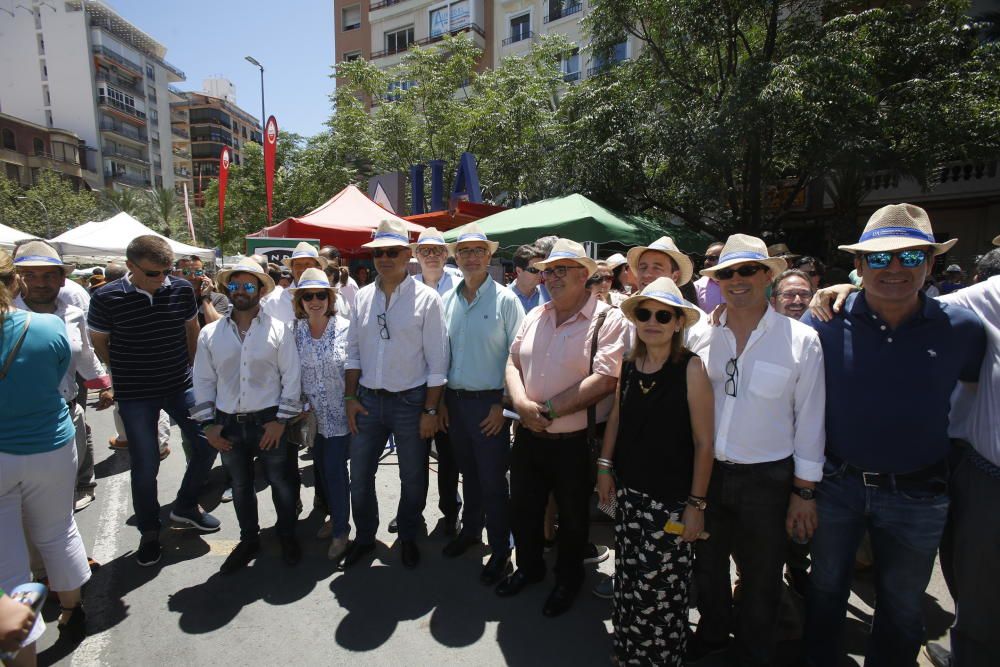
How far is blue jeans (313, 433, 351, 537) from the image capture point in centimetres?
364

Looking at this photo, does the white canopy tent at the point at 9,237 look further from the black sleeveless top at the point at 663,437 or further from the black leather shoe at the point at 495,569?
the black sleeveless top at the point at 663,437

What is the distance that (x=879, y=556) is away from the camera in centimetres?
228

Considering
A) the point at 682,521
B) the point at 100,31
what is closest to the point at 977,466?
the point at 682,521

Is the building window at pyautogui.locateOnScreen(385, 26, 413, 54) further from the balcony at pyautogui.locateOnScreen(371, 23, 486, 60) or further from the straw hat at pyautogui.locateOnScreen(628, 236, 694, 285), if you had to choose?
the straw hat at pyautogui.locateOnScreen(628, 236, 694, 285)

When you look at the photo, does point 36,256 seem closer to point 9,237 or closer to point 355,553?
point 355,553

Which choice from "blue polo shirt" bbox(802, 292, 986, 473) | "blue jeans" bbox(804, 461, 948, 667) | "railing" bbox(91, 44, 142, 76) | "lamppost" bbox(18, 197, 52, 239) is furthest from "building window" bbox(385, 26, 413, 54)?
"railing" bbox(91, 44, 142, 76)

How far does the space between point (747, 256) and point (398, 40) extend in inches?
1406

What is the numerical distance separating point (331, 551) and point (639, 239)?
6506 millimetres

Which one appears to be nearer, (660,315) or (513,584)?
(660,315)

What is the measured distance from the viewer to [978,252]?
15055 millimetres

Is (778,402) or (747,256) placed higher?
(747,256)

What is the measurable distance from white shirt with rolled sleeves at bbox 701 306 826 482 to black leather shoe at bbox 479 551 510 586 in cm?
170

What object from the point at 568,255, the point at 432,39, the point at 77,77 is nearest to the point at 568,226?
the point at 568,255

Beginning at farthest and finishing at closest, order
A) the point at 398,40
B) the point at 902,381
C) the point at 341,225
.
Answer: the point at 398,40
the point at 341,225
the point at 902,381
